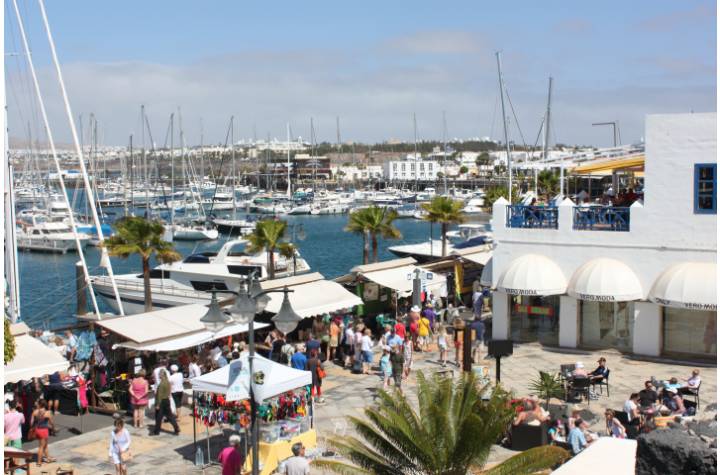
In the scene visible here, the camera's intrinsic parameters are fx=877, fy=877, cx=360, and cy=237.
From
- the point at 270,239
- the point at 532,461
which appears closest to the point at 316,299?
the point at 532,461

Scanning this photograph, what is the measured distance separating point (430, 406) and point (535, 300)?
1201 centimetres

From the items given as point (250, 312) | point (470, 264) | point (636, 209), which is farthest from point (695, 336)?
point (250, 312)

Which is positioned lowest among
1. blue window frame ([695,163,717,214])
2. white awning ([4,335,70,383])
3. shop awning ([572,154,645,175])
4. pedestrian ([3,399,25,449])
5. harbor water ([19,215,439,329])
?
harbor water ([19,215,439,329])

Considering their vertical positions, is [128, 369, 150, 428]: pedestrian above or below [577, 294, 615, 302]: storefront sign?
below

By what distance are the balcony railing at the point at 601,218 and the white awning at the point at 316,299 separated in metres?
6.19

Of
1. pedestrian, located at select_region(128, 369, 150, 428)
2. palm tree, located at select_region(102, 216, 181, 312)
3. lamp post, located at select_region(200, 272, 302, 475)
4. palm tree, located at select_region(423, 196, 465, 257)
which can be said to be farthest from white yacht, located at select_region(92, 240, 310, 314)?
lamp post, located at select_region(200, 272, 302, 475)

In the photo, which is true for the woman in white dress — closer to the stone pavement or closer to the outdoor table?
the stone pavement

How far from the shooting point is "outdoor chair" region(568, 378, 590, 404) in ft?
56.3

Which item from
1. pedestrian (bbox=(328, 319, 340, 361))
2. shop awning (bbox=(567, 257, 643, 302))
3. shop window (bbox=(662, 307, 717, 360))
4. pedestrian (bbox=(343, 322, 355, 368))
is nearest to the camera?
shop window (bbox=(662, 307, 717, 360))

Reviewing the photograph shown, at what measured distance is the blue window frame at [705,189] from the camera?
20531mm

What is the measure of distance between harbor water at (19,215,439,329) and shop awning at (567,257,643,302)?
72.2 feet

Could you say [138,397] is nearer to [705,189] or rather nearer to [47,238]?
[705,189]

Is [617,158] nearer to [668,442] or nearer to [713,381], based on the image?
[713,381]

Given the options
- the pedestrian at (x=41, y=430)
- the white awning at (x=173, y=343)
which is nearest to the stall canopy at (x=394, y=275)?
the white awning at (x=173, y=343)
